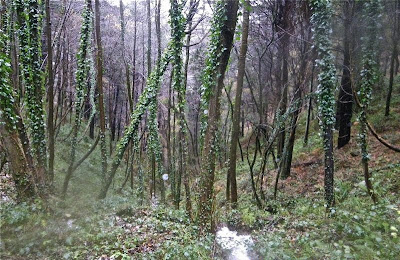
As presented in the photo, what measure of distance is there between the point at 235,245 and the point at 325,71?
4995 millimetres

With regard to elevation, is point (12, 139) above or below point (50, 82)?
below

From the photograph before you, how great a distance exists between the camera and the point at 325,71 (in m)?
7.72

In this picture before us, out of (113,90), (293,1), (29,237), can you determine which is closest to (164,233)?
(29,237)

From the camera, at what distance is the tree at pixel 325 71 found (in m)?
7.62

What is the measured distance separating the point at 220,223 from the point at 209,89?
3.98 meters

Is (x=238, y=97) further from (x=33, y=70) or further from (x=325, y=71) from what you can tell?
(x=33, y=70)

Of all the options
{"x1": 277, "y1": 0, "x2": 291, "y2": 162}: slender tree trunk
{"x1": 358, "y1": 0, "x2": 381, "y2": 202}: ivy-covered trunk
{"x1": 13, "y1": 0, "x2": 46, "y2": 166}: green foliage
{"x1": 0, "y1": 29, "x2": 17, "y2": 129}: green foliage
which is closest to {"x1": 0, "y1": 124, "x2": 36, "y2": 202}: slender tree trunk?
{"x1": 0, "y1": 29, "x2": 17, "y2": 129}: green foliage

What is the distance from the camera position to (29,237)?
6141 millimetres

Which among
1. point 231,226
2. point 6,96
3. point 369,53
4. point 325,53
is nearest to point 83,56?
point 6,96

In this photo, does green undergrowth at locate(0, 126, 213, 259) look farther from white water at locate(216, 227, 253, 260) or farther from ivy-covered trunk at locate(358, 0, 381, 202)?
ivy-covered trunk at locate(358, 0, 381, 202)

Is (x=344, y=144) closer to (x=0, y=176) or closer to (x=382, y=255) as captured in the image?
(x=382, y=255)

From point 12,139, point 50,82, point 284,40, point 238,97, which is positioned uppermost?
point 284,40

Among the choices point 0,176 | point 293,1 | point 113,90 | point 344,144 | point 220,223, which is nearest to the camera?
point 220,223

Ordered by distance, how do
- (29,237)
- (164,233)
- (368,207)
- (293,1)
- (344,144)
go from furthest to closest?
(344,144) → (293,1) → (368,207) → (164,233) → (29,237)
